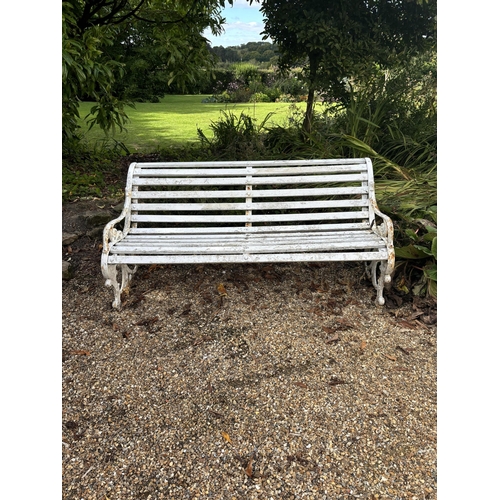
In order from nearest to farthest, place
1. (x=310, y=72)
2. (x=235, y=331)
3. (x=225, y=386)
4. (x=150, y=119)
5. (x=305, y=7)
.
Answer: (x=225, y=386) → (x=235, y=331) → (x=305, y=7) → (x=310, y=72) → (x=150, y=119)

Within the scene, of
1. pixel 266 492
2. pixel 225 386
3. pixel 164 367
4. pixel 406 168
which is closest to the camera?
pixel 266 492

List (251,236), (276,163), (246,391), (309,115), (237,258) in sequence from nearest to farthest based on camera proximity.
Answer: (246,391) → (237,258) → (251,236) → (276,163) → (309,115)

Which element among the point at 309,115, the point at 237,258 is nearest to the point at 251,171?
the point at 237,258

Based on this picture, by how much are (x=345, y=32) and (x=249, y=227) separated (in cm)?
267

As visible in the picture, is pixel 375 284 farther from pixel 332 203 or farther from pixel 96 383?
pixel 96 383

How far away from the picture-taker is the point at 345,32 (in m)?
4.52

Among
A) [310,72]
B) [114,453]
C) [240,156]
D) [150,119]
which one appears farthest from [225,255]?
[150,119]

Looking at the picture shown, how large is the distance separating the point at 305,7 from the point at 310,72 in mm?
675

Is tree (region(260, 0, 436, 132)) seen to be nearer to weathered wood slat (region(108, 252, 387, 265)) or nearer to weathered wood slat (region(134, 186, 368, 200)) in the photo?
weathered wood slat (region(134, 186, 368, 200))

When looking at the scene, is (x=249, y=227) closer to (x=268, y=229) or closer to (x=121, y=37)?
(x=268, y=229)

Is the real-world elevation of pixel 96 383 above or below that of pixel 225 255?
below

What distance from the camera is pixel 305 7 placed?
4.65 m

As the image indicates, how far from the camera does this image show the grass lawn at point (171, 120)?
8.24m

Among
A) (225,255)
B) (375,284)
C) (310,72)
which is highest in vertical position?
(310,72)
